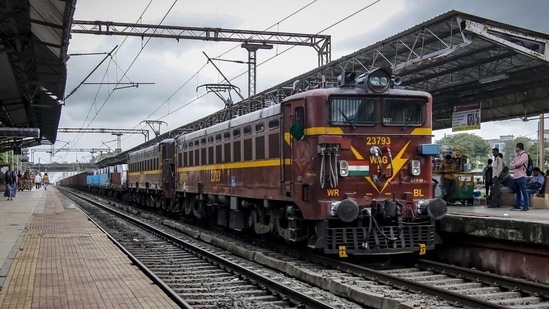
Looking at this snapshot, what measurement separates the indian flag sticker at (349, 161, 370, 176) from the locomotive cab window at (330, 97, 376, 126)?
2.53 ft

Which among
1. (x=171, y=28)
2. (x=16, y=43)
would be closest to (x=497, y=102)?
(x=171, y=28)

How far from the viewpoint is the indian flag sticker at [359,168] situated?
11.4 metres

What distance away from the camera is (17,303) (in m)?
7.54

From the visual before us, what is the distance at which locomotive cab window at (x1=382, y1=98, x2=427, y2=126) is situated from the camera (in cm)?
1189

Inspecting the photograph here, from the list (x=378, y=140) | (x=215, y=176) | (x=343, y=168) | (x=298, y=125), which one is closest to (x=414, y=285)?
(x=343, y=168)

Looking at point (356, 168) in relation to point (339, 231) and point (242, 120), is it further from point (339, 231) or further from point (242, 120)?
point (242, 120)

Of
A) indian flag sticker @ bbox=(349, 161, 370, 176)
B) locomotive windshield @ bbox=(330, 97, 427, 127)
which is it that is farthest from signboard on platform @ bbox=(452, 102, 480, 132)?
indian flag sticker @ bbox=(349, 161, 370, 176)

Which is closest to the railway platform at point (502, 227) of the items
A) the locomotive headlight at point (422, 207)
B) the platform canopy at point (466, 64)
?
the locomotive headlight at point (422, 207)

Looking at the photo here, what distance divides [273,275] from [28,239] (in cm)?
738

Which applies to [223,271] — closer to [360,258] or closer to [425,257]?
[360,258]

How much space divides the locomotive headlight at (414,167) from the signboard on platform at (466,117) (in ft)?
26.2

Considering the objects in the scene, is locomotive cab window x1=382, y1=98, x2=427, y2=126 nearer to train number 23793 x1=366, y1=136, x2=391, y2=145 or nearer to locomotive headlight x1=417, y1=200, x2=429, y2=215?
train number 23793 x1=366, y1=136, x2=391, y2=145

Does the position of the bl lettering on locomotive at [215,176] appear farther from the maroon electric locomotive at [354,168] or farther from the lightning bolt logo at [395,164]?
the lightning bolt logo at [395,164]

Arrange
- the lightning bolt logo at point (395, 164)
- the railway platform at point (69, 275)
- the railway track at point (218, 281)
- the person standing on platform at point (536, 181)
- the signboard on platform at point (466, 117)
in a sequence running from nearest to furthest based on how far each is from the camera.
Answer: the railway platform at point (69, 275) → the railway track at point (218, 281) → the lightning bolt logo at point (395, 164) → the person standing on platform at point (536, 181) → the signboard on platform at point (466, 117)
